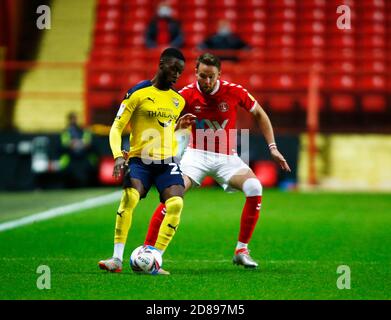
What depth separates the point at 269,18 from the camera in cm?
2231

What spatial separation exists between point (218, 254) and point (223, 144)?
3.91 feet

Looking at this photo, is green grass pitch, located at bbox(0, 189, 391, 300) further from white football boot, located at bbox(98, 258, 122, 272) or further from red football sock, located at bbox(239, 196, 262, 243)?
red football sock, located at bbox(239, 196, 262, 243)

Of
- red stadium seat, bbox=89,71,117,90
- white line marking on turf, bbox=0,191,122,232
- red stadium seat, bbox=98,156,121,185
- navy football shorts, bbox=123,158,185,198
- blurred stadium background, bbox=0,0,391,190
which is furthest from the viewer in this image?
red stadium seat, bbox=89,71,117,90

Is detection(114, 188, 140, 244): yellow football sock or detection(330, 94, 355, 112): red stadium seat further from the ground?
detection(330, 94, 355, 112): red stadium seat

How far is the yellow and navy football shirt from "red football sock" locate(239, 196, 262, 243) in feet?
3.14

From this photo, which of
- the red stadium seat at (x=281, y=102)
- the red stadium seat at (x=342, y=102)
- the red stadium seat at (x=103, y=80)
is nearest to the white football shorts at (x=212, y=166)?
the red stadium seat at (x=281, y=102)

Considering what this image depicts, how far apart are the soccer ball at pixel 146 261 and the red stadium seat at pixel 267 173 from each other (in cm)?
1062

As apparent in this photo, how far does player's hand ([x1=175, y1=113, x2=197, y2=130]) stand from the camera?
8.39 m

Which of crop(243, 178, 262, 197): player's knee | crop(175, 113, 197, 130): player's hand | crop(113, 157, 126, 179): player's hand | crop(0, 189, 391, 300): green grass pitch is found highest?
crop(175, 113, 197, 130): player's hand

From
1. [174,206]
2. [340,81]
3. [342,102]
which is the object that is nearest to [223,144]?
[174,206]

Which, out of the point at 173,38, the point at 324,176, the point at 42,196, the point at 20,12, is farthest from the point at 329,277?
the point at 20,12

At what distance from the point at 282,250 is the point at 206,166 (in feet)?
4.71

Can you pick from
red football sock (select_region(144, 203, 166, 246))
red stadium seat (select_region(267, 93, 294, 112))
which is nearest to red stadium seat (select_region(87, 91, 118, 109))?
red stadium seat (select_region(267, 93, 294, 112))

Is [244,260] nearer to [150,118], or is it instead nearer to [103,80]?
[150,118]
